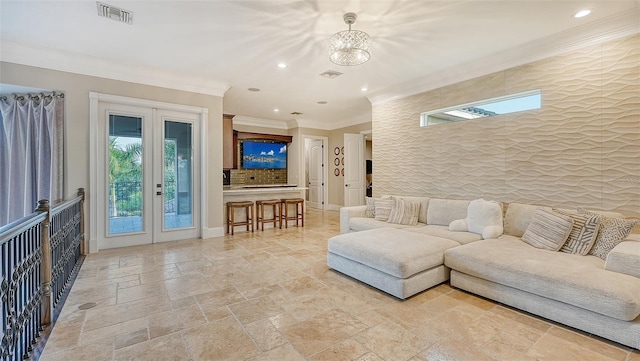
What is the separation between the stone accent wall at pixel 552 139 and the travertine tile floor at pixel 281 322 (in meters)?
1.88

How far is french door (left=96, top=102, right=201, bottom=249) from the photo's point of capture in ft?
14.2

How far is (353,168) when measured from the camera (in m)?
8.05

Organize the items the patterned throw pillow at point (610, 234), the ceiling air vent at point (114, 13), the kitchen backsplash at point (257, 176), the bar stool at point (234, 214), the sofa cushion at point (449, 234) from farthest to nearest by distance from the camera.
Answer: the kitchen backsplash at point (257, 176), the bar stool at point (234, 214), the sofa cushion at point (449, 234), the ceiling air vent at point (114, 13), the patterned throw pillow at point (610, 234)

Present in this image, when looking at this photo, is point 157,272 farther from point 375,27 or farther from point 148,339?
point 375,27

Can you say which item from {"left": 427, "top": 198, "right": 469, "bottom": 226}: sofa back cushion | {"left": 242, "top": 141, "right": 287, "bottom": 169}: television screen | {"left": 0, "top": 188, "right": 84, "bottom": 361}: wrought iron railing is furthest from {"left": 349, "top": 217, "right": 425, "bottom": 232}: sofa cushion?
{"left": 242, "top": 141, "right": 287, "bottom": 169}: television screen

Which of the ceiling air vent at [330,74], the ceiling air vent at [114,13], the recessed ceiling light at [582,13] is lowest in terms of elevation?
the ceiling air vent at [114,13]

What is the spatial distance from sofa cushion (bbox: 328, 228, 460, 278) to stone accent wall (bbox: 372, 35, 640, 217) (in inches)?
58.9

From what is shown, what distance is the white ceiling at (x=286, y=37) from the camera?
277 cm

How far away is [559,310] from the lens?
2193 millimetres

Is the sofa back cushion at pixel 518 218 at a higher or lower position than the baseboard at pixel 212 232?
higher

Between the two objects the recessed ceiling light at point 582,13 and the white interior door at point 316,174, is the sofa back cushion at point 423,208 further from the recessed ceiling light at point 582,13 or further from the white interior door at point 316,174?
the white interior door at point 316,174

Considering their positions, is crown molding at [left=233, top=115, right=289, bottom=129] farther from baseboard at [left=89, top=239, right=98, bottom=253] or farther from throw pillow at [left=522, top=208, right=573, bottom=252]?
throw pillow at [left=522, top=208, right=573, bottom=252]

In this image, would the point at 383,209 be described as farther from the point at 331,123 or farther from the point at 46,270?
the point at 331,123

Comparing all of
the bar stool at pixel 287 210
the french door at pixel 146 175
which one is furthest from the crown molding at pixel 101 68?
the bar stool at pixel 287 210
